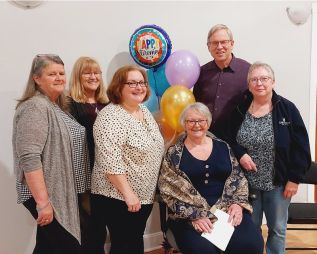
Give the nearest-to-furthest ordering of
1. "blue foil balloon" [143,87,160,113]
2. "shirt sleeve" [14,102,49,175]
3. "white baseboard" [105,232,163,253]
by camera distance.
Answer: "shirt sleeve" [14,102,49,175] → "blue foil balloon" [143,87,160,113] → "white baseboard" [105,232,163,253]

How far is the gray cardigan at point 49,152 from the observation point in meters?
1.72

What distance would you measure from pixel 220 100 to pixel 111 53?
94 cm

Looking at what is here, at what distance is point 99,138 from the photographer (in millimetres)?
1870

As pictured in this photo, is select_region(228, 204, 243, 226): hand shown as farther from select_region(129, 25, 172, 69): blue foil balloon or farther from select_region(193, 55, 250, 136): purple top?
select_region(129, 25, 172, 69): blue foil balloon

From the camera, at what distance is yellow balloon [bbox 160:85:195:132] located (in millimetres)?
2312

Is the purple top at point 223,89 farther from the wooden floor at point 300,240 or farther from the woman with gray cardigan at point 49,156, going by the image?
the wooden floor at point 300,240

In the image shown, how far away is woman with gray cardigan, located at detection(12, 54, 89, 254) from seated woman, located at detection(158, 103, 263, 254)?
529 millimetres

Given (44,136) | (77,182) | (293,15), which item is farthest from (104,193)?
(293,15)

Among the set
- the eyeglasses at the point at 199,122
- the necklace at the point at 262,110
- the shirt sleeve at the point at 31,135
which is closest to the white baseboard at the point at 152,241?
the eyeglasses at the point at 199,122

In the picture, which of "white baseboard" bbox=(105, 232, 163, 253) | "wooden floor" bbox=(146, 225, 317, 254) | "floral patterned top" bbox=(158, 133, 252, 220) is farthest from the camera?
"white baseboard" bbox=(105, 232, 163, 253)

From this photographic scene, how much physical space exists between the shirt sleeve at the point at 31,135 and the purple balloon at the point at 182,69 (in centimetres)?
99

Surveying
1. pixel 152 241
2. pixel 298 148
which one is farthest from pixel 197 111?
pixel 152 241

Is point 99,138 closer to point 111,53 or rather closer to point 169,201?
point 169,201

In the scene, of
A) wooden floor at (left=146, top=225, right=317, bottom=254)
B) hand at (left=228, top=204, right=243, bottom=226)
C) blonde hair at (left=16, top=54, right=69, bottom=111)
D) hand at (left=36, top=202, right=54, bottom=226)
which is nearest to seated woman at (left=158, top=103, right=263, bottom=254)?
hand at (left=228, top=204, right=243, bottom=226)
